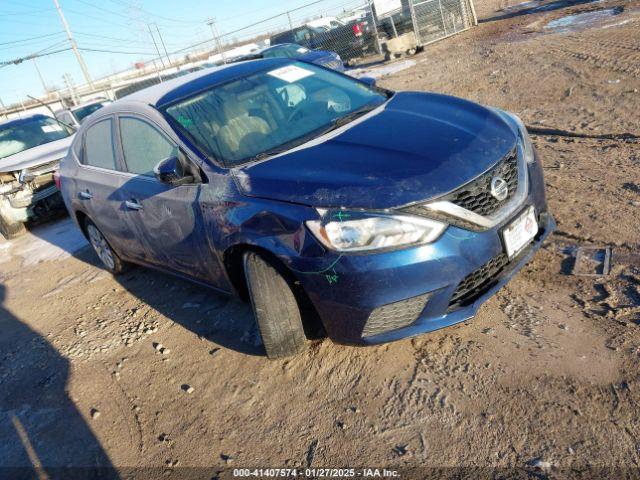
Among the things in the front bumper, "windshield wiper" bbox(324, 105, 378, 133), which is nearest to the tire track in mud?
"windshield wiper" bbox(324, 105, 378, 133)

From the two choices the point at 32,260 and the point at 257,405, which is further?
the point at 32,260

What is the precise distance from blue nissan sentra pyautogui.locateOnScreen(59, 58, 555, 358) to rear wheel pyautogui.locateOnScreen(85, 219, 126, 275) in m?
1.10

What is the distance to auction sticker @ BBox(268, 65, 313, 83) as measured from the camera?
3.74m

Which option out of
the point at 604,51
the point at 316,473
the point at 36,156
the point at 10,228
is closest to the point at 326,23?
the point at 604,51

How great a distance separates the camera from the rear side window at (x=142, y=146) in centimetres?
333

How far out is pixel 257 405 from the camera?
2787 millimetres

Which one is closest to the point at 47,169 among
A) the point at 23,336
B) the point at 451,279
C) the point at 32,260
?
the point at 32,260

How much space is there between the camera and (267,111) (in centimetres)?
339

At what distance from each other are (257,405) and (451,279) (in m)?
1.28

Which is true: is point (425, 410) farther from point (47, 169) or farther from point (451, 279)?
point (47, 169)

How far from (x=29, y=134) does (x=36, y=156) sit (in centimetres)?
138

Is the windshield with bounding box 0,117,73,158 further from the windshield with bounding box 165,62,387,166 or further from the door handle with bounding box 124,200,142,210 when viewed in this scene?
the windshield with bounding box 165,62,387,166

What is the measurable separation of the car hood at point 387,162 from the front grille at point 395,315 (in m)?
0.48

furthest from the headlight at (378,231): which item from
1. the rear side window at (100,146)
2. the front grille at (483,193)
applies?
the rear side window at (100,146)
